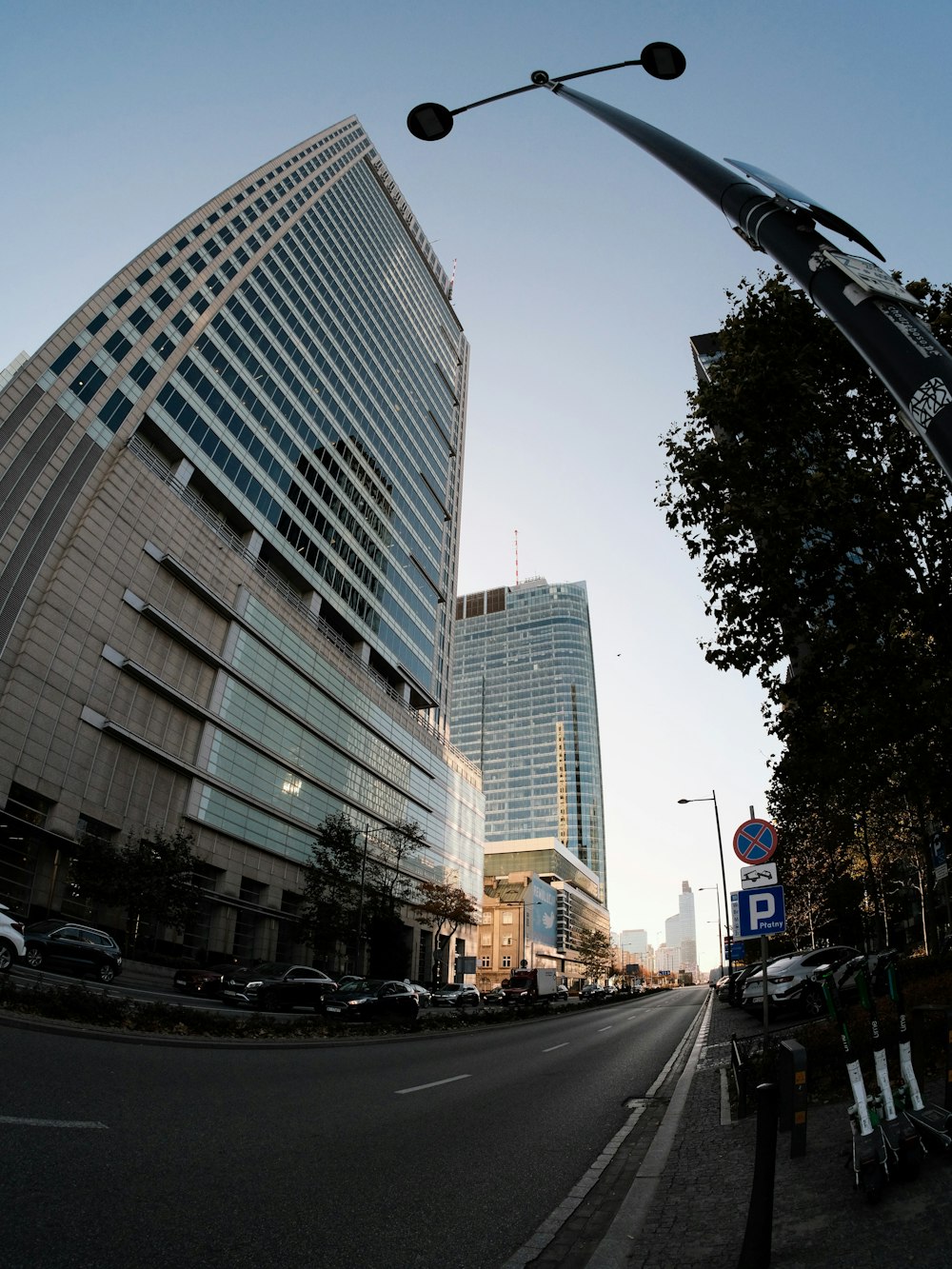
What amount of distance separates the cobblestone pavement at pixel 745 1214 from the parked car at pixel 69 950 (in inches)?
760

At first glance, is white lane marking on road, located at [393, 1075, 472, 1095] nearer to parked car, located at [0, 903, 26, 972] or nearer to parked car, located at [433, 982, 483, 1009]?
parked car, located at [0, 903, 26, 972]

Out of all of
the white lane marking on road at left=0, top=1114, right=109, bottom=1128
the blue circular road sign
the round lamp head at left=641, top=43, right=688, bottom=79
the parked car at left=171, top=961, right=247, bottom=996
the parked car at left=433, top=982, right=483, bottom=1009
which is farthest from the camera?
the parked car at left=433, top=982, right=483, bottom=1009

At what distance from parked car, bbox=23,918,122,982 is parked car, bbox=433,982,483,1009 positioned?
28391mm

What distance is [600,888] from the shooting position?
18862 cm

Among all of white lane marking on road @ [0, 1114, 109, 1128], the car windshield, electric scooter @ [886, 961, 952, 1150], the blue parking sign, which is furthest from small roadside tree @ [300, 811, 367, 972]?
electric scooter @ [886, 961, 952, 1150]

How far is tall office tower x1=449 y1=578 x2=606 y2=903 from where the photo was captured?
177 metres

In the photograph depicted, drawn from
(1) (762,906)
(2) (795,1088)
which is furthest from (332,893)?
(2) (795,1088)

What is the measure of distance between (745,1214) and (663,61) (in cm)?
863

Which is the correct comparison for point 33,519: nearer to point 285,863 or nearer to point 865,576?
point 285,863

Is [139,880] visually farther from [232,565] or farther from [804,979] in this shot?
[804,979]

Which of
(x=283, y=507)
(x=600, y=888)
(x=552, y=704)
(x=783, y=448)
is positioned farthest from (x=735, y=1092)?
(x=600, y=888)

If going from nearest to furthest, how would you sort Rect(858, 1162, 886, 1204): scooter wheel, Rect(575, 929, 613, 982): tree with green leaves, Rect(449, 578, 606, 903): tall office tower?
Rect(858, 1162, 886, 1204): scooter wheel, Rect(575, 929, 613, 982): tree with green leaves, Rect(449, 578, 606, 903): tall office tower

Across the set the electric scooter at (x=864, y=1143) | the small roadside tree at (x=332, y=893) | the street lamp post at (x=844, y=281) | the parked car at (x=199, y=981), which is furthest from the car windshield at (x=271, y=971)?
the street lamp post at (x=844, y=281)

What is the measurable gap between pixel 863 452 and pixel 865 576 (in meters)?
2.67
